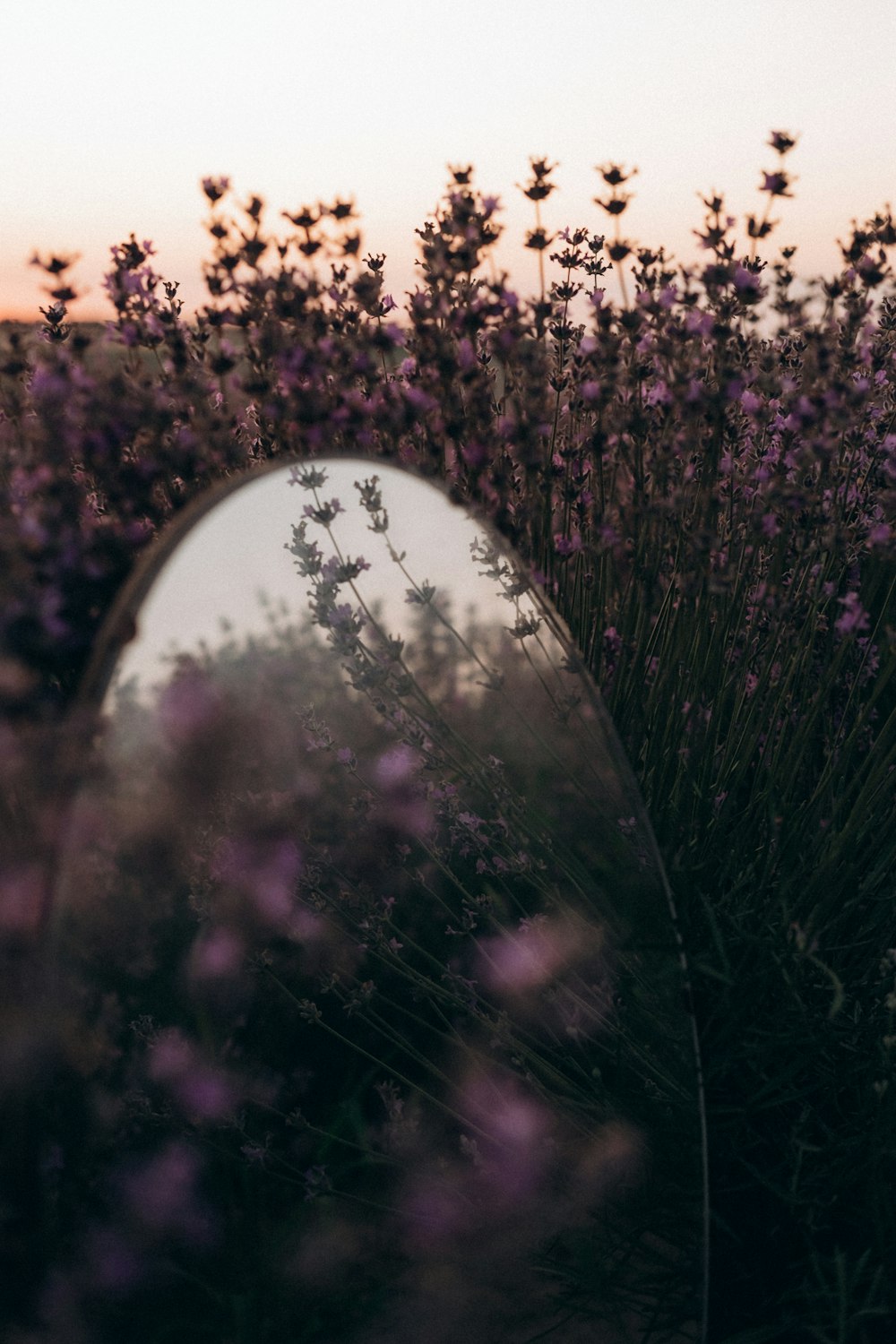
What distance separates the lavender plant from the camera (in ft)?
5.54

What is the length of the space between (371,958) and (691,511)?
125cm

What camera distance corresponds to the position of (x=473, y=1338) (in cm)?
129

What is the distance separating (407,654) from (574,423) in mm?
1193

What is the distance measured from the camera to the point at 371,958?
1.50 m

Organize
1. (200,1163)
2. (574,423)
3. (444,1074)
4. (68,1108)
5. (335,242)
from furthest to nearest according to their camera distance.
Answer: (574,423) → (335,242) → (444,1074) → (200,1163) → (68,1108)

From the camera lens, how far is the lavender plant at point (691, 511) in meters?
1.69

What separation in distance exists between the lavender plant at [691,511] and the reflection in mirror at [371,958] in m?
0.19

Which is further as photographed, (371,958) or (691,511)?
(691,511)

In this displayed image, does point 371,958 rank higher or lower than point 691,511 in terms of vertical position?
lower

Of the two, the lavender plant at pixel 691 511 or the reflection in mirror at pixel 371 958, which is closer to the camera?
the reflection in mirror at pixel 371 958

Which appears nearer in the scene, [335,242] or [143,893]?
[143,893]

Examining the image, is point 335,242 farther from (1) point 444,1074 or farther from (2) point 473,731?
(1) point 444,1074

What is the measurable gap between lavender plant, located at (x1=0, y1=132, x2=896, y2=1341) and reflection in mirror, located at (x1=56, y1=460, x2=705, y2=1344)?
0.19m

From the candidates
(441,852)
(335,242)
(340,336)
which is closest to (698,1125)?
(441,852)
